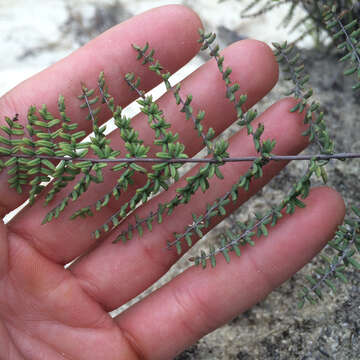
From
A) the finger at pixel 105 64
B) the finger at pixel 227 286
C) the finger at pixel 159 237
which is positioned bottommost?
the finger at pixel 227 286

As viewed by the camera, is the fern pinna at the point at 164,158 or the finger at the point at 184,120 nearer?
the fern pinna at the point at 164,158

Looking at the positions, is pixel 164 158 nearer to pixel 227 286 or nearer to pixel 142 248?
pixel 142 248

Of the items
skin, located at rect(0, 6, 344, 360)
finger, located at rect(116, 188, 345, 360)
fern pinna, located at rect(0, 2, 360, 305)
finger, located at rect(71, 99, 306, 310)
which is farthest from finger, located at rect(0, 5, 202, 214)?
finger, located at rect(116, 188, 345, 360)

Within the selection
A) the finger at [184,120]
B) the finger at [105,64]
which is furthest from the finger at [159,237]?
the finger at [105,64]

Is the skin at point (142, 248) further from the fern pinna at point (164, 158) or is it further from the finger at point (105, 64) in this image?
the fern pinna at point (164, 158)

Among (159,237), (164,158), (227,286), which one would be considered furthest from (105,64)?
(227,286)

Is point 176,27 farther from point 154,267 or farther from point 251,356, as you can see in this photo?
point 251,356

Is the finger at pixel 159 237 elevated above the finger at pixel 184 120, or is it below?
below
